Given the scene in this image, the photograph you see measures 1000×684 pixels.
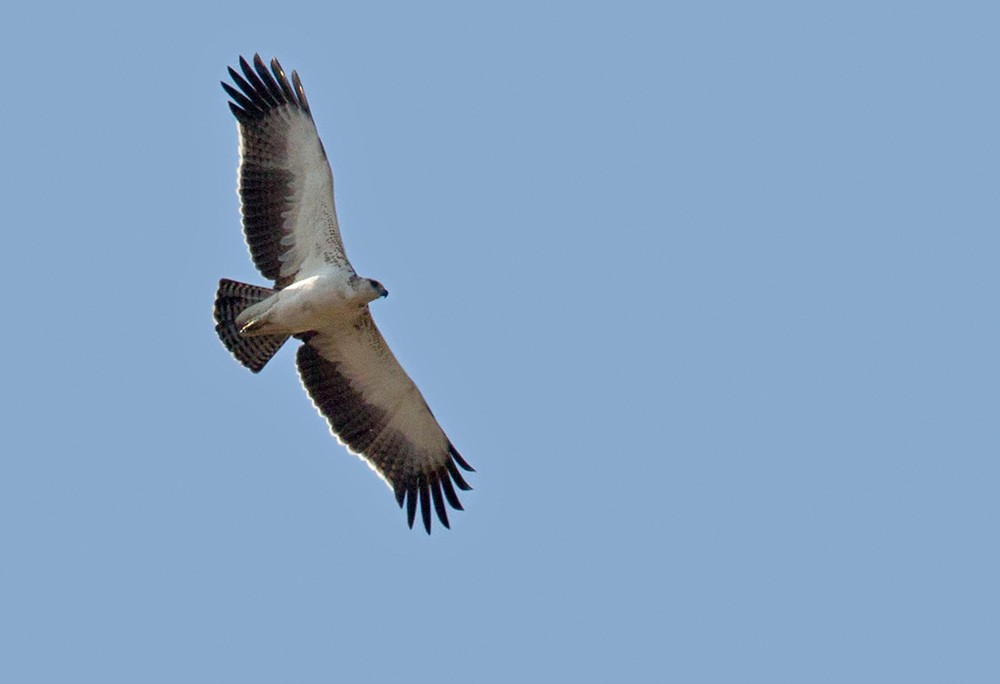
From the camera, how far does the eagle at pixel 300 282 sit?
19.5 meters

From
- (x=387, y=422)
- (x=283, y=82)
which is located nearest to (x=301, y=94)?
(x=283, y=82)

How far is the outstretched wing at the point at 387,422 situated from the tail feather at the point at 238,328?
1.82 ft

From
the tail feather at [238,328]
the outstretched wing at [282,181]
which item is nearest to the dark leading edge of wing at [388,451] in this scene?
the tail feather at [238,328]

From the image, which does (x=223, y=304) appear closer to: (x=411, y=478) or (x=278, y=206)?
(x=278, y=206)

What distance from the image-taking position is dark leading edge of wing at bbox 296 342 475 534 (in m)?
20.8

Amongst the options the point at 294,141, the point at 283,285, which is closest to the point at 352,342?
the point at 283,285

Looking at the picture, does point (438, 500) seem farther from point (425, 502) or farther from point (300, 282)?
point (300, 282)

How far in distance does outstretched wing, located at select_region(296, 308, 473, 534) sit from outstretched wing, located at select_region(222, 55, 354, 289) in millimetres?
1167

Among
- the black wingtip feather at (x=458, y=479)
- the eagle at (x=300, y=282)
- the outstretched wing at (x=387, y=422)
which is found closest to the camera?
the eagle at (x=300, y=282)

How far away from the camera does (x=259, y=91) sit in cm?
1998

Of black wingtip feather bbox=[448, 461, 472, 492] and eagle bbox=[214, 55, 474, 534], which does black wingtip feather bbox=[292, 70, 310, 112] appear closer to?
eagle bbox=[214, 55, 474, 534]

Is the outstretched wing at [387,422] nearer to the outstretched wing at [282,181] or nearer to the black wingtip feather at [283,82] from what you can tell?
the outstretched wing at [282,181]

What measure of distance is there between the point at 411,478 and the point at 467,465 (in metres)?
0.71

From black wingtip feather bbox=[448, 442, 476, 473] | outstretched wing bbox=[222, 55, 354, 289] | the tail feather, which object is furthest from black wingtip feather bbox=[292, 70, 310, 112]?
black wingtip feather bbox=[448, 442, 476, 473]
